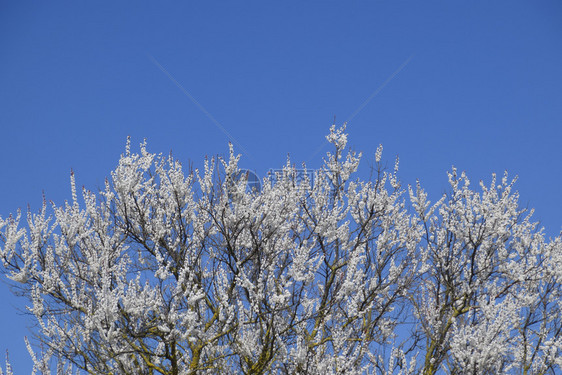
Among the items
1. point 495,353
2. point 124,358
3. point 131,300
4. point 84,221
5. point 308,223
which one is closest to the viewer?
point 131,300

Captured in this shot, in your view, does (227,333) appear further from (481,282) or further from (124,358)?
(481,282)

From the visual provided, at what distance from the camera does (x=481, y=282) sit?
475 inches

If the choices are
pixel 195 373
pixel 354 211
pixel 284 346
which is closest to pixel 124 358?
pixel 195 373

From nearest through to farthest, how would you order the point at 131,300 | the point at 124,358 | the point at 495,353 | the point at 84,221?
the point at 131,300 < the point at 495,353 < the point at 124,358 < the point at 84,221

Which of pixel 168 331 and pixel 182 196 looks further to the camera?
pixel 182 196

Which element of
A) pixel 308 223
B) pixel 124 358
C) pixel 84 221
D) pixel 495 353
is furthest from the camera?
pixel 308 223

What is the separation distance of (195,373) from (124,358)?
1.35m

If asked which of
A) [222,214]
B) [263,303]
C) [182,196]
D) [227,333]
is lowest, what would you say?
[227,333]

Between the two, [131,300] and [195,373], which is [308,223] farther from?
[131,300]

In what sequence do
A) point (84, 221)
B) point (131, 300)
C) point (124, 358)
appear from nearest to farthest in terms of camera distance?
point (131, 300) → point (124, 358) → point (84, 221)

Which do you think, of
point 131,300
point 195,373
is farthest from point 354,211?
point 131,300

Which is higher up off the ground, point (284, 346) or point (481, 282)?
point (481, 282)

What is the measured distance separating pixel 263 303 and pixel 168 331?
2343mm

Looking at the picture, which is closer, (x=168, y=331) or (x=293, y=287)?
(x=168, y=331)
